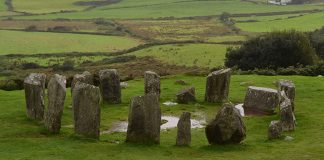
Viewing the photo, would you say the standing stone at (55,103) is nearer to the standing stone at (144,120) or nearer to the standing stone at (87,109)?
the standing stone at (87,109)

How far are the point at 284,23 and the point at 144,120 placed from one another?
102887 mm

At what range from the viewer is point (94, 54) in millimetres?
90625

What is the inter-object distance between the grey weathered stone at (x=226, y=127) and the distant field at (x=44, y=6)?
136 m

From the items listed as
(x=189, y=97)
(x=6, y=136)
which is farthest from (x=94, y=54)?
(x=6, y=136)

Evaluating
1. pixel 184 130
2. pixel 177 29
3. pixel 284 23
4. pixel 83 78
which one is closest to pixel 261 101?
pixel 83 78

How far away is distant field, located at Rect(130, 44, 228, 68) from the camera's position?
78875mm

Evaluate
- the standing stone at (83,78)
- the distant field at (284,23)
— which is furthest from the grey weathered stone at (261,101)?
the distant field at (284,23)

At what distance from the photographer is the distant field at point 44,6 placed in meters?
161

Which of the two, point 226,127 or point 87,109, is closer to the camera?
point 226,127

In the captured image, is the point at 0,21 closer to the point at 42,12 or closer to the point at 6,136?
the point at 42,12

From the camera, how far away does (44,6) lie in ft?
555

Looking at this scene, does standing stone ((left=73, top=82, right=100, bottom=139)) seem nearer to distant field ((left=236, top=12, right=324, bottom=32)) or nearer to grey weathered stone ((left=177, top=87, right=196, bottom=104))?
grey weathered stone ((left=177, top=87, right=196, bottom=104))

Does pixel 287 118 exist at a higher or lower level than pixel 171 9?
higher

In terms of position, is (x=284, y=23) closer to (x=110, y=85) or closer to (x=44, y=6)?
(x=44, y=6)
